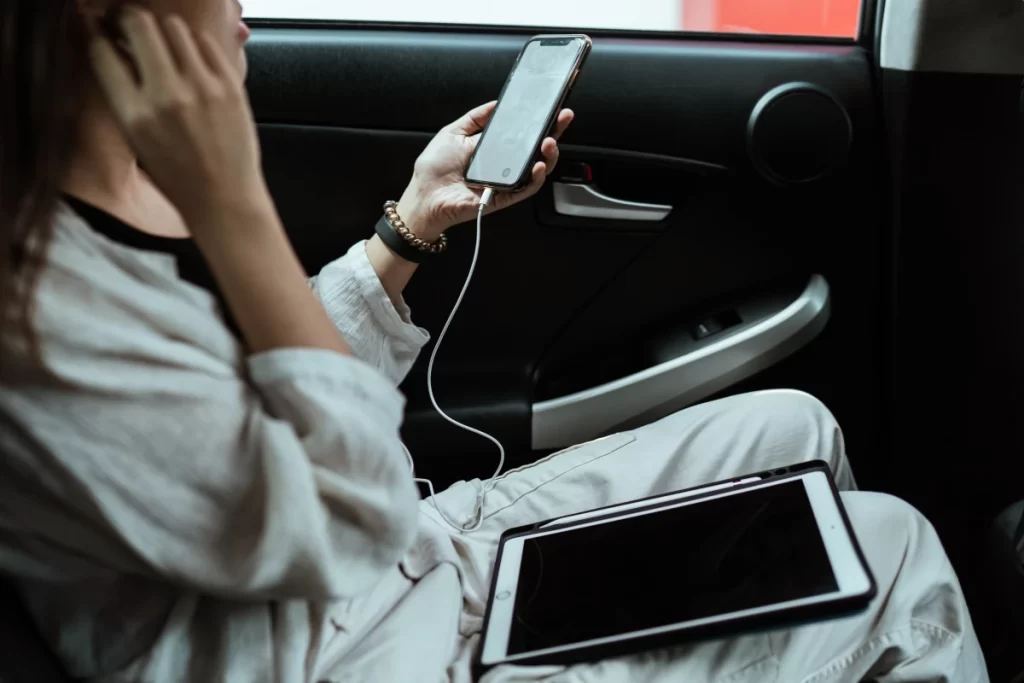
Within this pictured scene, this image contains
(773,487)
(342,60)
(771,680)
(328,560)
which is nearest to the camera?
(328,560)

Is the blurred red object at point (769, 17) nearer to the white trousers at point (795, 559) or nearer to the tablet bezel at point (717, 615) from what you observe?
the white trousers at point (795, 559)

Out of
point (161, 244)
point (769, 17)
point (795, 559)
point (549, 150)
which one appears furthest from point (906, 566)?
point (769, 17)

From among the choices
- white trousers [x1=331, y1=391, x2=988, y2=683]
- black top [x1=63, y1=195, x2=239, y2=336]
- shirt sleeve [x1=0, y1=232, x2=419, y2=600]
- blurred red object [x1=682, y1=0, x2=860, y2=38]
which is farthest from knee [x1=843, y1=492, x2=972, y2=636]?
blurred red object [x1=682, y1=0, x2=860, y2=38]

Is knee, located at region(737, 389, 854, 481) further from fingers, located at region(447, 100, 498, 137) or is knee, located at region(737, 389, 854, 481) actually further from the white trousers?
fingers, located at region(447, 100, 498, 137)

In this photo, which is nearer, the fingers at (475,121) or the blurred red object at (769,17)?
the fingers at (475,121)

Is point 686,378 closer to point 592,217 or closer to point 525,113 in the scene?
point 592,217

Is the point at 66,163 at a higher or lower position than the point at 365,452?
higher

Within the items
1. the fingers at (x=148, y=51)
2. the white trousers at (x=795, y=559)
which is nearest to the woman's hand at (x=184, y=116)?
the fingers at (x=148, y=51)

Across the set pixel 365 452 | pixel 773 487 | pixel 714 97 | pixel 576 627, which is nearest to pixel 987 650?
pixel 773 487

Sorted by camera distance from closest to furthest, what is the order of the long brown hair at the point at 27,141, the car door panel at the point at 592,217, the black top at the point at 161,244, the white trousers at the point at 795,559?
the long brown hair at the point at 27,141 → the black top at the point at 161,244 → the white trousers at the point at 795,559 → the car door panel at the point at 592,217

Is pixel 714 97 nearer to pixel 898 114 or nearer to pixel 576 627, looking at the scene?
pixel 898 114

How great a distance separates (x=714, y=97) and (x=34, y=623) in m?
0.94

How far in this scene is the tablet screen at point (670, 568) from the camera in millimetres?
697

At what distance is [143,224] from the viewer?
0.64 m
